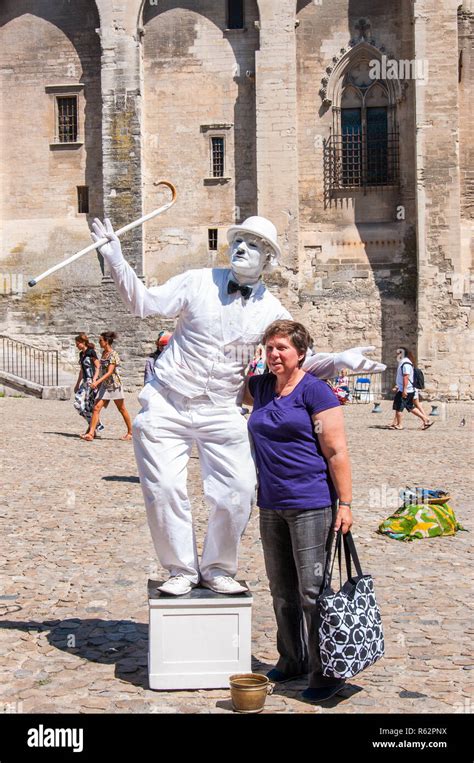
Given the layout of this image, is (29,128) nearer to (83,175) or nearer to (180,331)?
(83,175)

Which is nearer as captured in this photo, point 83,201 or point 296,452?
point 296,452

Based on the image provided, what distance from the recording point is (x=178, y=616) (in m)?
5.06

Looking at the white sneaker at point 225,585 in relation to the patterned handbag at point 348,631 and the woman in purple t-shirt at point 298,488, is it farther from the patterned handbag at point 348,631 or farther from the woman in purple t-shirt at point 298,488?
the patterned handbag at point 348,631

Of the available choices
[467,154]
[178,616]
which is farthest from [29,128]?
[178,616]

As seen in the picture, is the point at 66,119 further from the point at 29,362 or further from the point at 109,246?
the point at 109,246

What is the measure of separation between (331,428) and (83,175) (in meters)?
27.2

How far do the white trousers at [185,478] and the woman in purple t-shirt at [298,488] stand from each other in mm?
132

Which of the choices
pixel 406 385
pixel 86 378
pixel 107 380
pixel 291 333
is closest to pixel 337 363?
pixel 291 333

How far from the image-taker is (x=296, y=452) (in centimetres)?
497

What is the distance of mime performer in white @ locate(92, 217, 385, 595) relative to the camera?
5.18 meters

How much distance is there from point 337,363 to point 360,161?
25680 mm

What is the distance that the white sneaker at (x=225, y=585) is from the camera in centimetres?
521

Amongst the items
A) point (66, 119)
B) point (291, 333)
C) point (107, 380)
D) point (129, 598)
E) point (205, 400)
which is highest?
point (66, 119)

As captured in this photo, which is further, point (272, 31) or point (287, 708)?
point (272, 31)
